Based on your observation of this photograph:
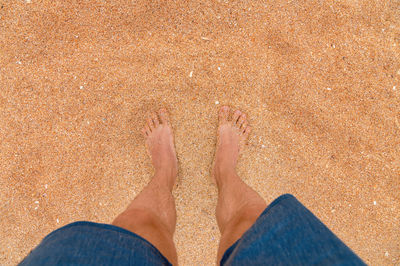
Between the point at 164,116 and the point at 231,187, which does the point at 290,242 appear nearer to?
the point at 231,187

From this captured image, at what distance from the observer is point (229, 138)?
1.61 metres

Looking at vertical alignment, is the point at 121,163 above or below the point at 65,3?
below

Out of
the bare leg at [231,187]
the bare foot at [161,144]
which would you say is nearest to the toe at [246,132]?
the bare leg at [231,187]

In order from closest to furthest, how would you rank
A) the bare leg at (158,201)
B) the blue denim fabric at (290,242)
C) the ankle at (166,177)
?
the blue denim fabric at (290,242) → the bare leg at (158,201) → the ankle at (166,177)

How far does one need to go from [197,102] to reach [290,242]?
107cm

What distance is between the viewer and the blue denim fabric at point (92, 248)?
771mm

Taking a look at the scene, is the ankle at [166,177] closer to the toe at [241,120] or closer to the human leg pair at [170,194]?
the human leg pair at [170,194]

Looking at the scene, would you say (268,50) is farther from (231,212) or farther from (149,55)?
(231,212)

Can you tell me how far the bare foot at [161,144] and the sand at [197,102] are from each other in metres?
0.08

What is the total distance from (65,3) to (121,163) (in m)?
1.16

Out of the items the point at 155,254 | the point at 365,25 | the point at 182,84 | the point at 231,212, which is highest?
the point at 365,25

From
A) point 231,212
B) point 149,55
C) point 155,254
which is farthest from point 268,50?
point 155,254

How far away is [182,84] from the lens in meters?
1.62

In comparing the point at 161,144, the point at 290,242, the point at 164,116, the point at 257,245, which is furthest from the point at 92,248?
the point at 164,116
